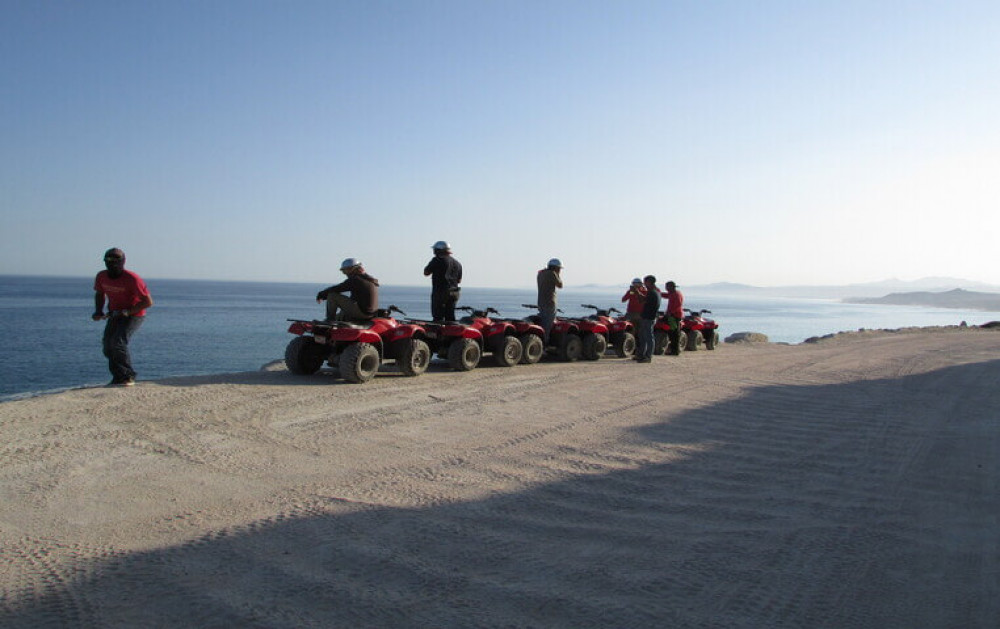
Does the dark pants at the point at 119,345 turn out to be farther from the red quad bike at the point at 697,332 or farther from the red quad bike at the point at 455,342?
the red quad bike at the point at 697,332

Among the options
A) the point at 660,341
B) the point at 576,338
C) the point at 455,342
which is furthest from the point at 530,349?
the point at 660,341

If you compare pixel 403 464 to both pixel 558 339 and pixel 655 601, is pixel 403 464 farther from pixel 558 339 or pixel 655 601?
pixel 558 339

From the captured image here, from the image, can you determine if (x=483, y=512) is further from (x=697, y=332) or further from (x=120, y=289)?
(x=697, y=332)

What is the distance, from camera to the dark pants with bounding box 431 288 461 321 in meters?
10.7

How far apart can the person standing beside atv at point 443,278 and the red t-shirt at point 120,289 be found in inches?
157

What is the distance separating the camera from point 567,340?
41.0 feet

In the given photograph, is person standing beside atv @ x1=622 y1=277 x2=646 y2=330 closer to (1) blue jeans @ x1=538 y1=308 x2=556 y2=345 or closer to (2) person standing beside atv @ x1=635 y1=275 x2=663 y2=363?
(2) person standing beside atv @ x1=635 y1=275 x2=663 y2=363

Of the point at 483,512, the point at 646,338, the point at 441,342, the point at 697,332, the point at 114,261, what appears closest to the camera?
the point at 483,512

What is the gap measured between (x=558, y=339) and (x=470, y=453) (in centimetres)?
705

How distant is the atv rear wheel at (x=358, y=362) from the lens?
8594mm

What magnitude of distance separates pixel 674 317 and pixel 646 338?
1.94 m

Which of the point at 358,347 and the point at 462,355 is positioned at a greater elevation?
the point at 358,347

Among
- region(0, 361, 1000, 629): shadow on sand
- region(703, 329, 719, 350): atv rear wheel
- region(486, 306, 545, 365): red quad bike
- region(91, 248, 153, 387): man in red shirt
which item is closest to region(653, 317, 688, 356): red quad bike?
region(703, 329, 719, 350): atv rear wheel

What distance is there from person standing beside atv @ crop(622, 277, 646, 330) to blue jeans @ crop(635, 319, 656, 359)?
2.27ft
